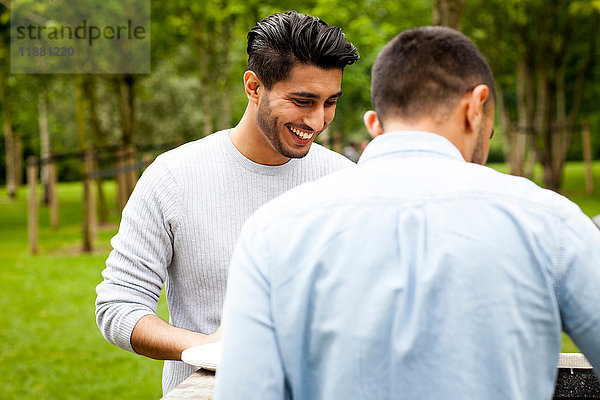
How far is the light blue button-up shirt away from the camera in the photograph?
138cm

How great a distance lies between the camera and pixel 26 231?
1925cm

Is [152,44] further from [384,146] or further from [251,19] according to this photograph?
[384,146]

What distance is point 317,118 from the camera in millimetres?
2760

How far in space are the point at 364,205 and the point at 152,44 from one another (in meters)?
21.7

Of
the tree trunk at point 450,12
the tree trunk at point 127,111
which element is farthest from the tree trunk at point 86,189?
the tree trunk at point 450,12

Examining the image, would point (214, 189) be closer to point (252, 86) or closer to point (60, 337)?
point (252, 86)

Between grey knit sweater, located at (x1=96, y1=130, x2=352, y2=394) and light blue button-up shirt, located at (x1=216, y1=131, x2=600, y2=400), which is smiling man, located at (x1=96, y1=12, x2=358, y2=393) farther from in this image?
light blue button-up shirt, located at (x1=216, y1=131, x2=600, y2=400)

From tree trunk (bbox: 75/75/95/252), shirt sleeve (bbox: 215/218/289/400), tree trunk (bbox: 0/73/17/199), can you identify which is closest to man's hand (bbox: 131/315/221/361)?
shirt sleeve (bbox: 215/218/289/400)

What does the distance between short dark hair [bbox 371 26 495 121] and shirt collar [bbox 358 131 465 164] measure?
5 centimetres

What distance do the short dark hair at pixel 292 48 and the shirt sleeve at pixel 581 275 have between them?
149cm

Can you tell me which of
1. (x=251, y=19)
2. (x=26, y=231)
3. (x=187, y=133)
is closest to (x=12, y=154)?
(x=187, y=133)

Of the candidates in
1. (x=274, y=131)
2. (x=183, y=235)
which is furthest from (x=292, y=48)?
(x=183, y=235)

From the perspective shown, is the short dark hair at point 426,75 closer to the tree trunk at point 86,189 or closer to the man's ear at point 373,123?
the man's ear at point 373,123

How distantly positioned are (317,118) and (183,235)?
2.09 ft
